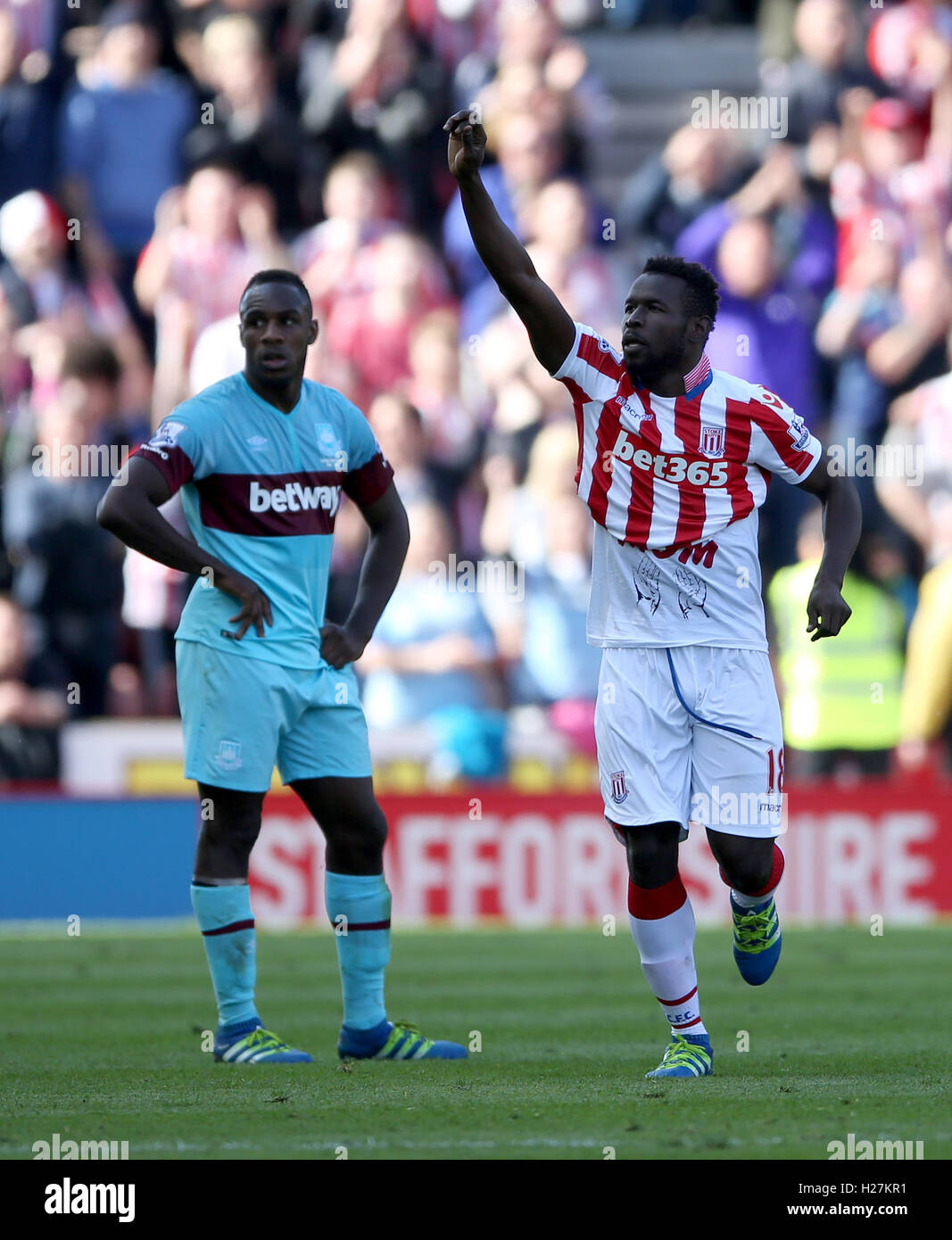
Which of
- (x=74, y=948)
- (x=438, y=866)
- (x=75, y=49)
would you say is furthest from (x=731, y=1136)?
(x=75, y=49)

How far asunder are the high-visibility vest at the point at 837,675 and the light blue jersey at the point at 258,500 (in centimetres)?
717

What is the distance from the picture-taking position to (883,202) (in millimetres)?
16156

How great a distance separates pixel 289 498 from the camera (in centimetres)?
680

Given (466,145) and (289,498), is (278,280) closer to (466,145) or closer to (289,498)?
(289,498)

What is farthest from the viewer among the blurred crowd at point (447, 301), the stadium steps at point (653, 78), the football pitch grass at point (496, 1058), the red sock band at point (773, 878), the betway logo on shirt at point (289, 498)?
the stadium steps at point (653, 78)

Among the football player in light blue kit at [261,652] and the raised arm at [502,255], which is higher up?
the raised arm at [502,255]

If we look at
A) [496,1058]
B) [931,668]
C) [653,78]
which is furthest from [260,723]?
[653,78]

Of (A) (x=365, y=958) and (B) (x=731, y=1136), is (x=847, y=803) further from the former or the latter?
(B) (x=731, y=1136)

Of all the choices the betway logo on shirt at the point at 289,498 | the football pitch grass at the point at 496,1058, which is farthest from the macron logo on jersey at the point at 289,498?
the football pitch grass at the point at 496,1058

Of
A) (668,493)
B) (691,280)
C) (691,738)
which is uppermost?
(691,280)

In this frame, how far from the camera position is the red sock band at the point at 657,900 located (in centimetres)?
625

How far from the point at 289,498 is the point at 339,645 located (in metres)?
0.53

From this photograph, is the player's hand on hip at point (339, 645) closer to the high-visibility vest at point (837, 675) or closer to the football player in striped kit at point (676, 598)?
the football player in striped kit at point (676, 598)

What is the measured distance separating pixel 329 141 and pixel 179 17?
5.16 ft
